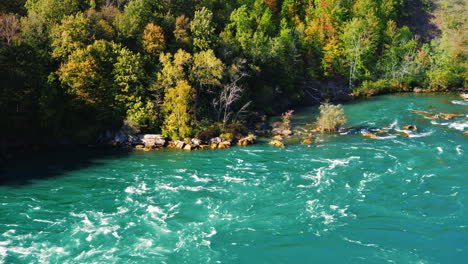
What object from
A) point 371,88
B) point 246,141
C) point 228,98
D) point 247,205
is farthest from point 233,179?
point 371,88

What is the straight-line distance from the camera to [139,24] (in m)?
68.9

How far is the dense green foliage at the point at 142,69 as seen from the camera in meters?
57.5

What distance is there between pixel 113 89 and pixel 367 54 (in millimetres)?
68027

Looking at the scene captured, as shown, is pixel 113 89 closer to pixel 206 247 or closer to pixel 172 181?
pixel 172 181

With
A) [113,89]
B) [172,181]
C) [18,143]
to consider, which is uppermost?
[113,89]

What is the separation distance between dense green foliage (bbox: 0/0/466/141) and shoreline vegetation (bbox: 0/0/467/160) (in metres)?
0.16

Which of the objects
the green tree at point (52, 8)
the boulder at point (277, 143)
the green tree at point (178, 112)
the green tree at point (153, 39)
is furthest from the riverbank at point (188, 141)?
the green tree at point (52, 8)

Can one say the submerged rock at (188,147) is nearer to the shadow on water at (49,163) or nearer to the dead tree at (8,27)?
the shadow on water at (49,163)

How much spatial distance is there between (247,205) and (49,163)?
29.4 m

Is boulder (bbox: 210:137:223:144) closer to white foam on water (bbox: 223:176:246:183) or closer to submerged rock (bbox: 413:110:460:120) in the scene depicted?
white foam on water (bbox: 223:176:246:183)

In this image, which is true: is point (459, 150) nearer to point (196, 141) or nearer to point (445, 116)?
point (445, 116)

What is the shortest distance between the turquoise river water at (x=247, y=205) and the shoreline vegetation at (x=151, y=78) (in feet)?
19.4

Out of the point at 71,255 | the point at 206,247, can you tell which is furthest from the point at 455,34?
the point at 71,255

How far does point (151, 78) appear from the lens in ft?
208
